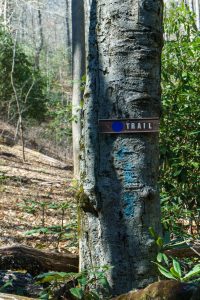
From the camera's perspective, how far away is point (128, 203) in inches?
99.3

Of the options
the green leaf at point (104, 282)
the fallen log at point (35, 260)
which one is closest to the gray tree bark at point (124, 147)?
the green leaf at point (104, 282)

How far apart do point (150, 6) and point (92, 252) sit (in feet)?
4.47

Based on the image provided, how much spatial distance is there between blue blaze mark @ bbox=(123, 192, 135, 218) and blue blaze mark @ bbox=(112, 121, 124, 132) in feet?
1.11

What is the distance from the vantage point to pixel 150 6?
2.56 metres

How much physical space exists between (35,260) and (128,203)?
942mm

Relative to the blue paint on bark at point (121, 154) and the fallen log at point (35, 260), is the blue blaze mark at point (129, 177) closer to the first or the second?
the blue paint on bark at point (121, 154)

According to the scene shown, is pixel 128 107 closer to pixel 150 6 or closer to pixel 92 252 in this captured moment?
pixel 150 6

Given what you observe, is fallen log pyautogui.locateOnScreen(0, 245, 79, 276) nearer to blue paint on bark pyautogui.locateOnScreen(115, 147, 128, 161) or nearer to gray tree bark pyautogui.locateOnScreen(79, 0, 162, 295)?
gray tree bark pyautogui.locateOnScreen(79, 0, 162, 295)

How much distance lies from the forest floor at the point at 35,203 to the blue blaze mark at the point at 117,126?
3.12 ft

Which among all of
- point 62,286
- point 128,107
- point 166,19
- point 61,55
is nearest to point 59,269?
point 62,286

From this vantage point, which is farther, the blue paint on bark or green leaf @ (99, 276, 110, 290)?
the blue paint on bark

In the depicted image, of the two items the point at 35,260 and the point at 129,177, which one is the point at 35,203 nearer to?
the point at 35,260

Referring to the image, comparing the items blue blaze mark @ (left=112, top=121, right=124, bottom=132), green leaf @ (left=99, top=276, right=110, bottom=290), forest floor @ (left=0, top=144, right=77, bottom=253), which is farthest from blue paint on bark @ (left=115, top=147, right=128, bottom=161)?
forest floor @ (left=0, top=144, right=77, bottom=253)

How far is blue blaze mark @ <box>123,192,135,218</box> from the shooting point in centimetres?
252
